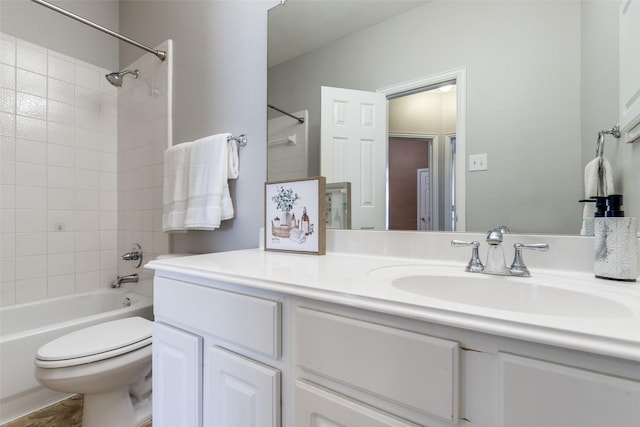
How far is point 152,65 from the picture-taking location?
1.84m

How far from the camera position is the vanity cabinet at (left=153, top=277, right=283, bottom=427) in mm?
641

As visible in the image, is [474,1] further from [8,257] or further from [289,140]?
[8,257]

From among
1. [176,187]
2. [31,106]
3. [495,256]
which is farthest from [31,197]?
[495,256]

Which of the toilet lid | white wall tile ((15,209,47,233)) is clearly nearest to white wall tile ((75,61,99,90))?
white wall tile ((15,209,47,233))

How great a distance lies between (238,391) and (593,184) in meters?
0.98

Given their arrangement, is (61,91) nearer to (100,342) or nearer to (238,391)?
(100,342)

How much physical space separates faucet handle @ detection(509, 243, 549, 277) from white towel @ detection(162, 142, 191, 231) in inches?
53.0

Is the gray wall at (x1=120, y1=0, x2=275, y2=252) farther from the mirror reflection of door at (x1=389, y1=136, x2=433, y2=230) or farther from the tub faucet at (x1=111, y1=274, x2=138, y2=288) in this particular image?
the mirror reflection of door at (x1=389, y1=136, x2=433, y2=230)

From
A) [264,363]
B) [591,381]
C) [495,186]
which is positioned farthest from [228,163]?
[591,381]

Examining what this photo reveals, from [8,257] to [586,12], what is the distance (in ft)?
8.76

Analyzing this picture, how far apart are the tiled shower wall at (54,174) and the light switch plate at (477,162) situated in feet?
7.53

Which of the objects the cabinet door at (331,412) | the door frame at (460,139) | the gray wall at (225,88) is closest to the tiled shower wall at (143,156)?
the gray wall at (225,88)

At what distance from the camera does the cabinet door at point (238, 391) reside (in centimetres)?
63

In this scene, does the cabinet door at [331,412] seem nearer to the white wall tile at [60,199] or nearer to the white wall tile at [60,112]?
the white wall tile at [60,199]
